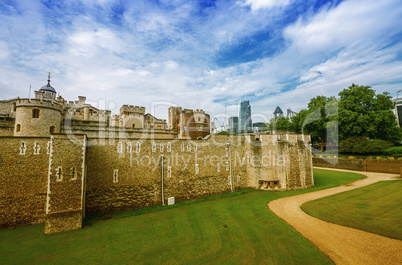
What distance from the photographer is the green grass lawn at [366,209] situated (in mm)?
11827

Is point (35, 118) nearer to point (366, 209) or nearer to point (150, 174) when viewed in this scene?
point (150, 174)

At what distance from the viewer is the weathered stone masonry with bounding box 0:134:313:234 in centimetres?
1307

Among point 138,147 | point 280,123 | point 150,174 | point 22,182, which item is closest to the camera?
point 22,182

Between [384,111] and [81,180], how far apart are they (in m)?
50.5

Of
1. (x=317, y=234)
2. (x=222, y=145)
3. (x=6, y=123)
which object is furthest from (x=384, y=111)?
(x=6, y=123)

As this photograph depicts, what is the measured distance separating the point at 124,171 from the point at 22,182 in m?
7.21

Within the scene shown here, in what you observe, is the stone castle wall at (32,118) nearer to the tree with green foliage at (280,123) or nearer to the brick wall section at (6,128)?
the brick wall section at (6,128)

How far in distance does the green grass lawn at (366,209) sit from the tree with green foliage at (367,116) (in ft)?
63.8

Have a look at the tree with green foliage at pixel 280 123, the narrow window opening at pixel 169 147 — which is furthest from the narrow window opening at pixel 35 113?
the tree with green foliage at pixel 280 123

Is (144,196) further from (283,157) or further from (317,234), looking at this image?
(283,157)

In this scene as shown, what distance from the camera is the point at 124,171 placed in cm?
1712

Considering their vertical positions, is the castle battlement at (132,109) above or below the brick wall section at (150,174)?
above

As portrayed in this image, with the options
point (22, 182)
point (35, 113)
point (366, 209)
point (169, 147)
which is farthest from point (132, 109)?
point (366, 209)

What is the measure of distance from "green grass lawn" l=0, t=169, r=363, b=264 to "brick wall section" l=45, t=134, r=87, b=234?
2.88ft
